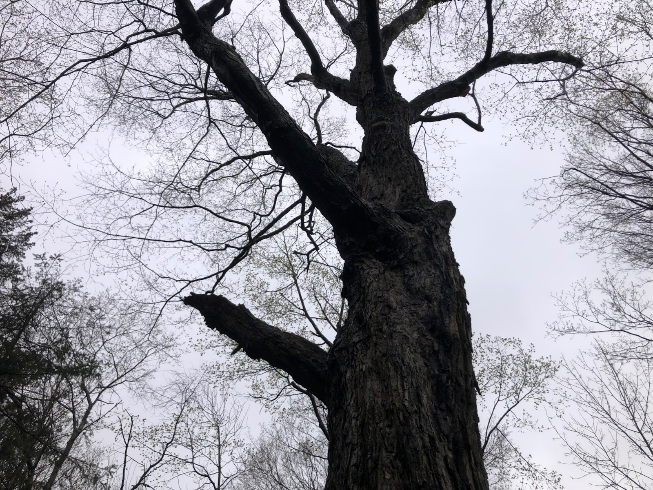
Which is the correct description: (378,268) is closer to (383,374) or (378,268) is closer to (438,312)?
(438,312)

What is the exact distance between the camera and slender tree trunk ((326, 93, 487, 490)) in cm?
170

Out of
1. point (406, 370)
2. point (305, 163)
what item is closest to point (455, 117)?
point (305, 163)

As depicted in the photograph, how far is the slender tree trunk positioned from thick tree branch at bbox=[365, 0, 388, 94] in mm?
1163

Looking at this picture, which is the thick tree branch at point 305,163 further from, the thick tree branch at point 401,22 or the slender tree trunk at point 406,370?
the thick tree branch at point 401,22

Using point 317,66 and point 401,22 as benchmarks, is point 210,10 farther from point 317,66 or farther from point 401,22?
point 401,22

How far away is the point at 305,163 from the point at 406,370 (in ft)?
4.45

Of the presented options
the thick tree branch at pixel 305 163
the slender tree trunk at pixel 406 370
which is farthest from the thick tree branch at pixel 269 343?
the thick tree branch at pixel 305 163

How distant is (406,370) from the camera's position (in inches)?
78.0

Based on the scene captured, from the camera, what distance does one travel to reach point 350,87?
4.83 meters

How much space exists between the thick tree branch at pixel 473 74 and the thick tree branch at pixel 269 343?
9.67 feet

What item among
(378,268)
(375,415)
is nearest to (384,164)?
(378,268)

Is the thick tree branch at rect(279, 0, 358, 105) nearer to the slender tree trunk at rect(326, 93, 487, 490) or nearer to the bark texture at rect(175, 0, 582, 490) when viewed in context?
the bark texture at rect(175, 0, 582, 490)

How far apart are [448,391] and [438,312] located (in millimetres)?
451

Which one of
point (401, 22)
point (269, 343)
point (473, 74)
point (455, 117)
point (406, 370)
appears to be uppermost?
point (401, 22)
